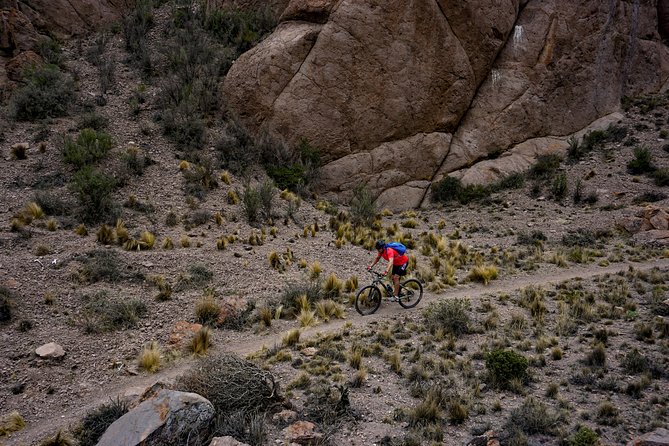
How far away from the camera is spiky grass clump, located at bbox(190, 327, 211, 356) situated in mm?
10227

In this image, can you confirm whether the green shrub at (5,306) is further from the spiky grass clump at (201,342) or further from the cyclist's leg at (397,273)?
the cyclist's leg at (397,273)

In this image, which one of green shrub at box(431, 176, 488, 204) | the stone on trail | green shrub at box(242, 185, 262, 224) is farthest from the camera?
green shrub at box(431, 176, 488, 204)

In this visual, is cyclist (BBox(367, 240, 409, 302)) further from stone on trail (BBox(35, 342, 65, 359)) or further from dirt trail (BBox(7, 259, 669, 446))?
stone on trail (BBox(35, 342, 65, 359))

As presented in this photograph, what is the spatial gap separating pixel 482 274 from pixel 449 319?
4195 mm

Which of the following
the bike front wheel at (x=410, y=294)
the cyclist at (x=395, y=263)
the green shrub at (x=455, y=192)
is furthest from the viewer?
the green shrub at (x=455, y=192)

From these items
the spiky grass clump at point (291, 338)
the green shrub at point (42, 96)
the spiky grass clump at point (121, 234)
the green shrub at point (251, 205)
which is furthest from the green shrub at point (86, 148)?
the spiky grass clump at point (291, 338)

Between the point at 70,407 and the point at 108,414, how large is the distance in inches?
50.1

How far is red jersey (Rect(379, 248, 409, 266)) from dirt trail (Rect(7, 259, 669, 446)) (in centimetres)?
124

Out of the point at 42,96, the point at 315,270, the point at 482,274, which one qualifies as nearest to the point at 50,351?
the point at 315,270

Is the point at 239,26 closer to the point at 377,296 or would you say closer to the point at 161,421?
the point at 377,296

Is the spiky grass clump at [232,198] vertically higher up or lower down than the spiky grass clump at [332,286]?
higher up

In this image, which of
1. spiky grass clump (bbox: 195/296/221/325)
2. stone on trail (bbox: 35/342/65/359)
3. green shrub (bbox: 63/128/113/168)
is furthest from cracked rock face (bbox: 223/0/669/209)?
stone on trail (bbox: 35/342/65/359)

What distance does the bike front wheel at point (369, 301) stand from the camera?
489 inches

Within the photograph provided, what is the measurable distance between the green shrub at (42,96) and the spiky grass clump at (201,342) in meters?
14.4
